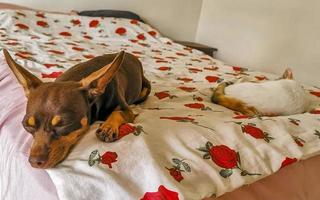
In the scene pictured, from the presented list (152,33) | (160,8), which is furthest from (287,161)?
(160,8)

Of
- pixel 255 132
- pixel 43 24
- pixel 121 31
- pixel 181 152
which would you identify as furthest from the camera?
pixel 121 31

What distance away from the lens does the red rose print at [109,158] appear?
75 cm

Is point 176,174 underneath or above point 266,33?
→ above

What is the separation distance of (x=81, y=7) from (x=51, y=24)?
475 mm

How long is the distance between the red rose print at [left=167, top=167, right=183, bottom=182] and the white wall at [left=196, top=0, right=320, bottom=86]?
212 cm

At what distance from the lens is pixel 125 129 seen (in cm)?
86

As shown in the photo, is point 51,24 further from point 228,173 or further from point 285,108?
point 228,173

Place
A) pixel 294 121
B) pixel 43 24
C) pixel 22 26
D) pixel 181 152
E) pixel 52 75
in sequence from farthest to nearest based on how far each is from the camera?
pixel 43 24 < pixel 22 26 < pixel 52 75 < pixel 294 121 < pixel 181 152

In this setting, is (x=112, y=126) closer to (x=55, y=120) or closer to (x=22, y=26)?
(x=55, y=120)

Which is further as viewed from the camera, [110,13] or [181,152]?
[110,13]

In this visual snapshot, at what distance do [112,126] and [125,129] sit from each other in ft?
0.11

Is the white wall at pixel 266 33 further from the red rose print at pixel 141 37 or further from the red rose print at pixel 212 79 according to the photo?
the red rose print at pixel 212 79

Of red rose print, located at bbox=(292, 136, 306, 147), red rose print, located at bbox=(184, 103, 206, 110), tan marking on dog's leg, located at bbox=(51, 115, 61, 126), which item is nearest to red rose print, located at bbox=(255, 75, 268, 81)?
red rose print, located at bbox=(184, 103, 206, 110)

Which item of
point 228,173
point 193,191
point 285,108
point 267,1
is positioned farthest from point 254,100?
point 267,1
